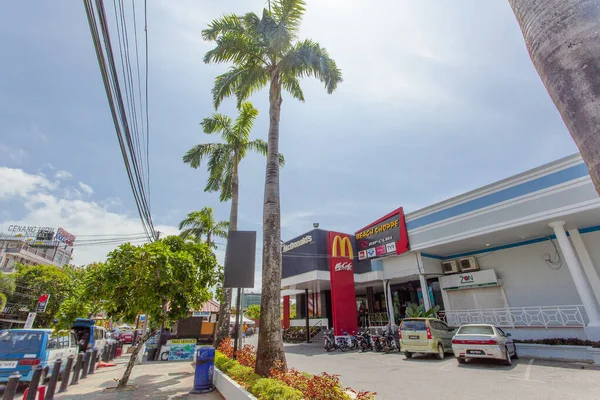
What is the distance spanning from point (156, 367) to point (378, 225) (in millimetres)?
14802

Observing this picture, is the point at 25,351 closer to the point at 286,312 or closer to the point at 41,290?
the point at 286,312

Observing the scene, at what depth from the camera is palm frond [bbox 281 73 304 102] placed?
440 inches

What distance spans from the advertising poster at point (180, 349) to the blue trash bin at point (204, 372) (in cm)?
866

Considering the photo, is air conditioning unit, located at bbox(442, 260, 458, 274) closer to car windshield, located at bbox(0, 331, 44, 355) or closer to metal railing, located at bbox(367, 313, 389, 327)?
metal railing, located at bbox(367, 313, 389, 327)

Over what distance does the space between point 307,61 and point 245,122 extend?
708cm

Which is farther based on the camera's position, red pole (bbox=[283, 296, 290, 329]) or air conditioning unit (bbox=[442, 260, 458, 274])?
red pole (bbox=[283, 296, 290, 329])

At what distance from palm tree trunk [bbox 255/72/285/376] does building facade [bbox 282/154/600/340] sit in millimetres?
11179

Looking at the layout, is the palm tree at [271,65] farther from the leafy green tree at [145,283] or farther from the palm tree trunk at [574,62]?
the palm tree trunk at [574,62]

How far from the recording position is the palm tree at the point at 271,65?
24.7 feet

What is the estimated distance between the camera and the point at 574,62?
5.81 feet

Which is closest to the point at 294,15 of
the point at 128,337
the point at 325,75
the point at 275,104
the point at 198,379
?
the point at 325,75

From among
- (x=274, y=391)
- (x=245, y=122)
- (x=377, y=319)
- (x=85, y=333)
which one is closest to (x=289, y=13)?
(x=245, y=122)

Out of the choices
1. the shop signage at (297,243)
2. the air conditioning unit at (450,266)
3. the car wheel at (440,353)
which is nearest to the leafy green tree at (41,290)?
the shop signage at (297,243)

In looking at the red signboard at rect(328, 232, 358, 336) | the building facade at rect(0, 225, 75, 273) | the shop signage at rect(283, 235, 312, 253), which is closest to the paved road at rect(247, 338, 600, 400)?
the red signboard at rect(328, 232, 358, 336)
